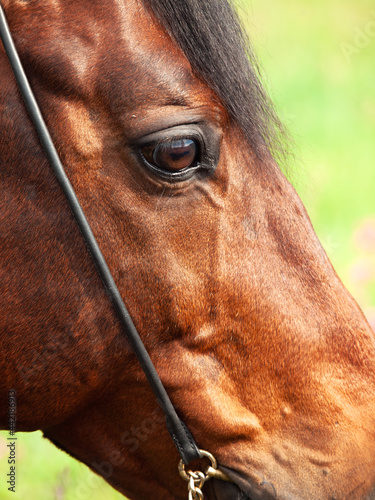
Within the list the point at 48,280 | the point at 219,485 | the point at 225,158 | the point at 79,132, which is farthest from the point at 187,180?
the point at 219,485

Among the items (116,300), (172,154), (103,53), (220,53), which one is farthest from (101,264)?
(220,53)

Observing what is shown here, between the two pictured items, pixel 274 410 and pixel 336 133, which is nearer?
pixel 274 410

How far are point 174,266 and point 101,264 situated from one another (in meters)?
0.18

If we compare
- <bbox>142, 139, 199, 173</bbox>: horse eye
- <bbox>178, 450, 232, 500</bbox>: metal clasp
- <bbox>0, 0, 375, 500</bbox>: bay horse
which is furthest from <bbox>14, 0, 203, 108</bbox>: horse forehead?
<bbox>178, 450, 232, 500</bbox>: metal clasp

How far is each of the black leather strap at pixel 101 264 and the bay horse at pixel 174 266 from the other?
0.10ft

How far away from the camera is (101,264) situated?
5.04 feet

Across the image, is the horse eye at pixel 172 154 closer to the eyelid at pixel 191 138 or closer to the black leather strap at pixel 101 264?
the eyelid at pixel 191 138

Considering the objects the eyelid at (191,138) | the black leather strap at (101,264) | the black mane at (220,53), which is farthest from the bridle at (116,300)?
the black mane at (220,53)

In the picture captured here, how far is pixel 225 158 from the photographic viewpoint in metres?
1.61

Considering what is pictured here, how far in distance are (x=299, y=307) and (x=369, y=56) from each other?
8.50 metres

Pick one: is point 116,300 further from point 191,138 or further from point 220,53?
point 220,53

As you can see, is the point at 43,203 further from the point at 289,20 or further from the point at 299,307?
the point at 289,20

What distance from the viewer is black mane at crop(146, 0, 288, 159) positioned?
62.8 inches

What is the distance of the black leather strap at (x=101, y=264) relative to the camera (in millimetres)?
1474
